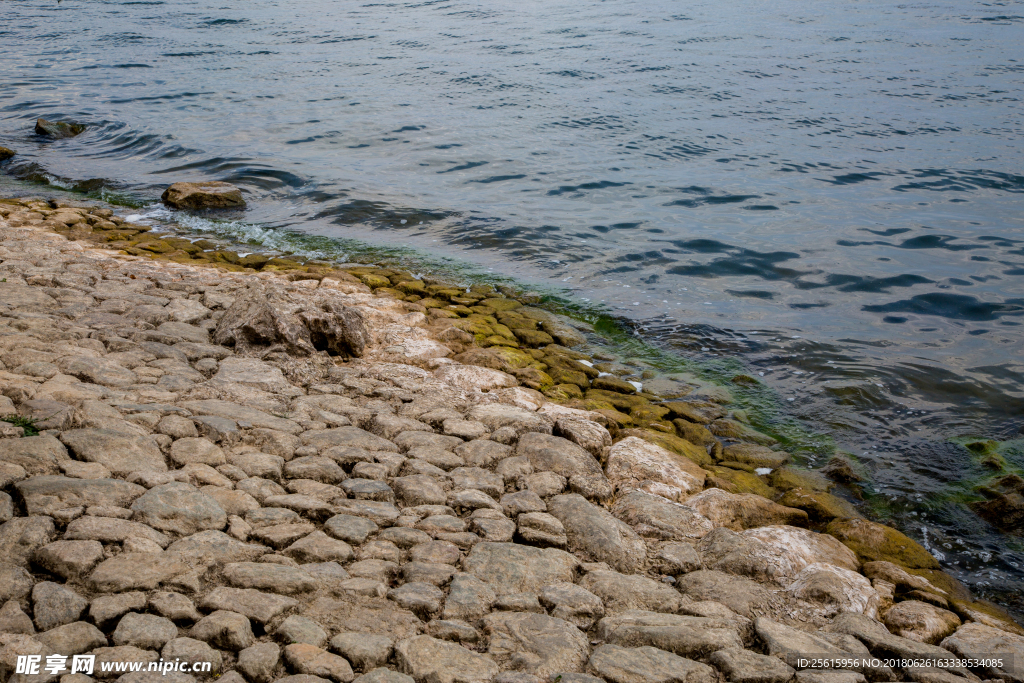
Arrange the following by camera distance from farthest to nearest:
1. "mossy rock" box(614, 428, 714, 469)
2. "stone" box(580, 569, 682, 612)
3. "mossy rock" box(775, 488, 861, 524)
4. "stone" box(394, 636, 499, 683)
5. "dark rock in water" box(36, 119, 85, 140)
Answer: "dark rock in water" box(36, 119, 85, 140)
"mossy rock" box(614, 428, 714, 469)
"mossy rock" box(775, 488, 861, 524)
"stone" box(580, 569, 682, 612)
"stone" box(394, 636, 499, 683)

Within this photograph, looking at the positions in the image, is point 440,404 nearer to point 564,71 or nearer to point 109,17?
point 564,71

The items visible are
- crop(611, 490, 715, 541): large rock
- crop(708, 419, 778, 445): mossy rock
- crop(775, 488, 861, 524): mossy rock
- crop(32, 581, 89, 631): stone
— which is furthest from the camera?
crop(708, 419, 778, 445): mossy rock

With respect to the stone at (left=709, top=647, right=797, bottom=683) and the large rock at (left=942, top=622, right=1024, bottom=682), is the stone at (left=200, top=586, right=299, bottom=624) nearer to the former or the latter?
the stone at (left=709, top=647, right=797, bottom=683)

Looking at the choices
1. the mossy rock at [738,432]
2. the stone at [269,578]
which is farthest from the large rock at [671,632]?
the mossy rock at [738,432]

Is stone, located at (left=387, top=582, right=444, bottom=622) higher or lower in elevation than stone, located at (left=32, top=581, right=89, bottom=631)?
lower

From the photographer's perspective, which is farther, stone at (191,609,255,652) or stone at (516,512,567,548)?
stone at (516,512,567,548)

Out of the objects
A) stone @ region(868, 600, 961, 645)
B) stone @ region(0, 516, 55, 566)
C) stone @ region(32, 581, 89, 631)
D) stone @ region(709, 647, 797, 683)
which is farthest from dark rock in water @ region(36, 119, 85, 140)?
stone @ region(868, 600, 961, 645)

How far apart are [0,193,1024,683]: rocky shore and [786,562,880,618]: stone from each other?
19 millimetres

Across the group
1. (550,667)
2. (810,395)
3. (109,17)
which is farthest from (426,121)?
(109,17)

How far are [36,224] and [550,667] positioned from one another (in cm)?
971

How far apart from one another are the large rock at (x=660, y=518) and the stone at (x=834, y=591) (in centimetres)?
59

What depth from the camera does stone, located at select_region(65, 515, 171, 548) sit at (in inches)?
115

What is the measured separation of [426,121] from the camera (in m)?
18.1

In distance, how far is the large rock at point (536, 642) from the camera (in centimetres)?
278
